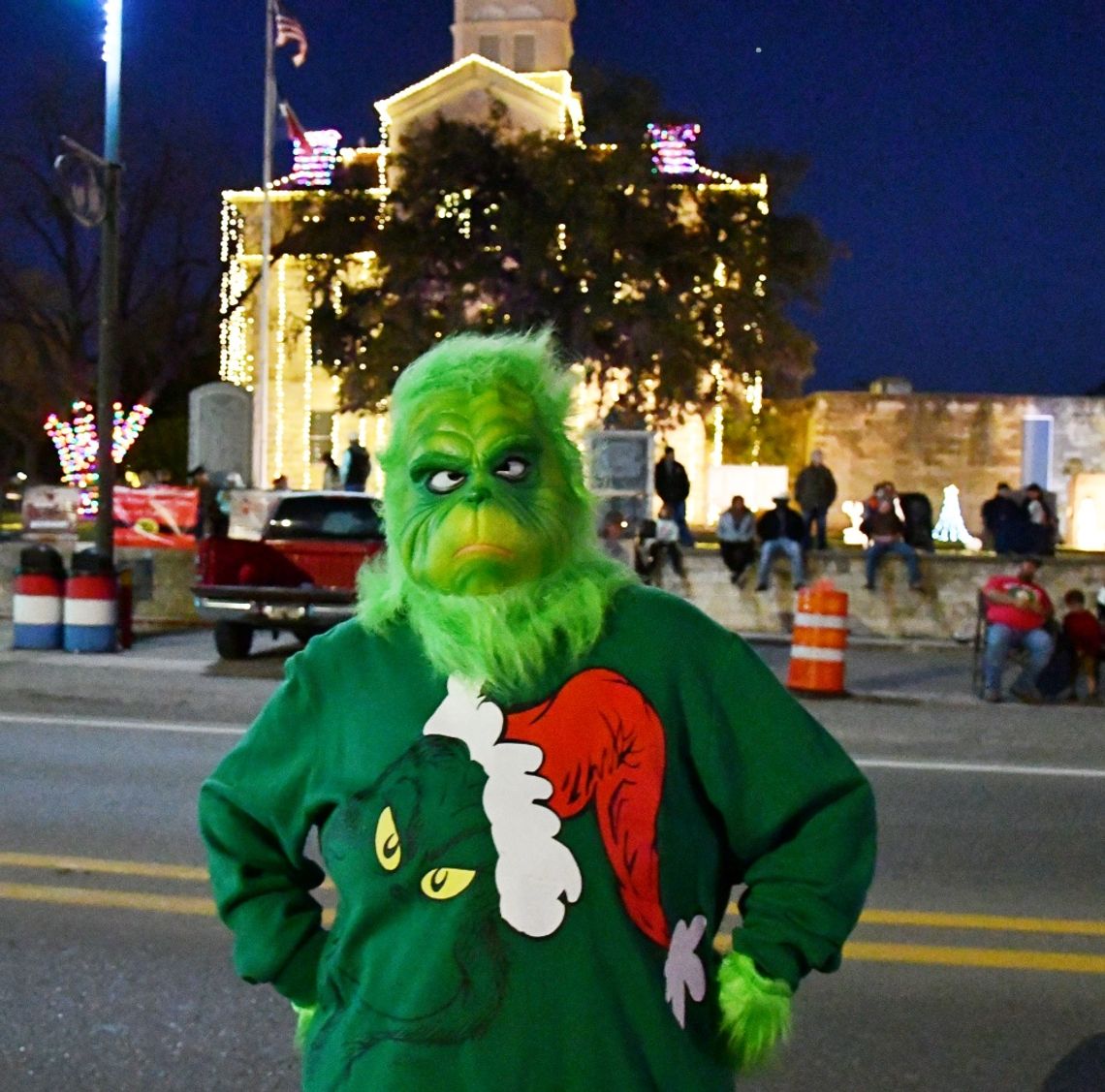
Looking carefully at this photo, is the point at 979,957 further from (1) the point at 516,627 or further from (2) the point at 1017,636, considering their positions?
(2) the point at 1017,636

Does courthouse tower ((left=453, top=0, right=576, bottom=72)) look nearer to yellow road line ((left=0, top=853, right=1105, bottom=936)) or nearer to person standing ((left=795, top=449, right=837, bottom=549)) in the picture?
person standing ((left=795, top=449, right=837, bottom=549))

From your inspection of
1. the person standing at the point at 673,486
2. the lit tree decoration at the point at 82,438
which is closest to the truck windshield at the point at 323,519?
the person standing at the point at 673,486

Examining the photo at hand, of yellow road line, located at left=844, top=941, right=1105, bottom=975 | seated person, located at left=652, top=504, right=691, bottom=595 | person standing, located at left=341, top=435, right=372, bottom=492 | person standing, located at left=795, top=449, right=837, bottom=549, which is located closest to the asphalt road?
yellow road line, located at left=844, top=941, right=1105, bottom=975

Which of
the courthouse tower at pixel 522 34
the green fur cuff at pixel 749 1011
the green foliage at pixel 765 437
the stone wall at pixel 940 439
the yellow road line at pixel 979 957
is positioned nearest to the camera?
the green fur cuff at pixel 749 1011

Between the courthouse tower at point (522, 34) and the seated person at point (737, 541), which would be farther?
the courthouse tower at point (522, 34)

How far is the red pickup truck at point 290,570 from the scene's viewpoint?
42.1 ft

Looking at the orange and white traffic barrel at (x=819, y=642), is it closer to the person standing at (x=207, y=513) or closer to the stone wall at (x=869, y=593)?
the stone wall at (x=869, y=593)

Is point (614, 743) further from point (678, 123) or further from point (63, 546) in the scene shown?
point (678, 123)

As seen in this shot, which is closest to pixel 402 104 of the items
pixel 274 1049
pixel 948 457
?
pixel 948 457

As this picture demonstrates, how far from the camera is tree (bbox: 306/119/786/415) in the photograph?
Answer: 27969 millimetres

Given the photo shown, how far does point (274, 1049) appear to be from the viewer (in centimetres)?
443

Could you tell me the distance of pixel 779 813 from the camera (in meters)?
2.02

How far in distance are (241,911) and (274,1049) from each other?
102 inches

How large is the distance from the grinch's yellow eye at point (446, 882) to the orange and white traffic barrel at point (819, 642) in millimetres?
9887
